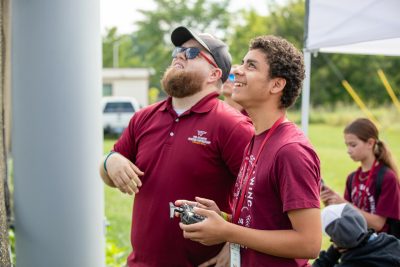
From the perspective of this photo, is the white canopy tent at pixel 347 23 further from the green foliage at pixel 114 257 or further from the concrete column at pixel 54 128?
the green foliage at pixel 114 257

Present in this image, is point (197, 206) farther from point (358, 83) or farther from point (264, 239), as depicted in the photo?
point (358, 83)

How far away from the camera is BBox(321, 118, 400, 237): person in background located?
3555 mm

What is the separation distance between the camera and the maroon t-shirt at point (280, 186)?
79.8 inches

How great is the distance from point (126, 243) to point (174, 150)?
391 centimetres

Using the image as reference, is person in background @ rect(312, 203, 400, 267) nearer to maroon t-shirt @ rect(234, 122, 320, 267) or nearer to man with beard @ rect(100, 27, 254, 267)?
man with beard @ rect(100, 27, 254, 267)

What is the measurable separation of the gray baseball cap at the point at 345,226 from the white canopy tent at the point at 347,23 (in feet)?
3.02

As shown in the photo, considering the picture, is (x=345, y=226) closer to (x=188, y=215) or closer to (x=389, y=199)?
(x=389, y=199)

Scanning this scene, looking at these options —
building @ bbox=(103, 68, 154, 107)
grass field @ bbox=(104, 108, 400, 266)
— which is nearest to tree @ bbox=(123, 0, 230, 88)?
building @ bbox=(103, 68, 154, 107)

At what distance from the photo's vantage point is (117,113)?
2625cm

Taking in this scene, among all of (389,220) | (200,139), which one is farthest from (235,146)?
(389,220)

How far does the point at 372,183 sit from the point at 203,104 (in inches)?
59.1

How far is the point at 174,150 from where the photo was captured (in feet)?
9.43

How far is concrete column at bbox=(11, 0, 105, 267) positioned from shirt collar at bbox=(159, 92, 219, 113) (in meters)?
0.80

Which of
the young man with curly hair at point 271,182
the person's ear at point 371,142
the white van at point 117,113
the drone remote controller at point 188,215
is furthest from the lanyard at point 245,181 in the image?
the white van at point 117,113
